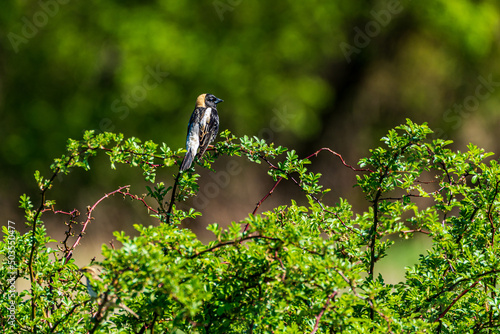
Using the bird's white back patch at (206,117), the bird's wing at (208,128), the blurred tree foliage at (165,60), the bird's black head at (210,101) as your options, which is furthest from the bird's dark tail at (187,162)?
the blurred tree foliage at (165,60)

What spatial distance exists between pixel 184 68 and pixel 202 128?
6.38 m

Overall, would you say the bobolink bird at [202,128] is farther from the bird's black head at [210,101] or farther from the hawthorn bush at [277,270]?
the hawthorn bush at [277,270]

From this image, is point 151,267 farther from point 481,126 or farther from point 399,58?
point 481,126

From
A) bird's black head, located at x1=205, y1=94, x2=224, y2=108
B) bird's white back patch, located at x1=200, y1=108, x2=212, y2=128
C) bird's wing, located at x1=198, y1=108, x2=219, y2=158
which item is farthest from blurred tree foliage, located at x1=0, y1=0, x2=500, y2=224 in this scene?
bird's wing, located at x1=198, y1=108, x2=219, y2=158

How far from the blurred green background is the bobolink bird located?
16.3 feet

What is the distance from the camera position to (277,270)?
2.83 meters

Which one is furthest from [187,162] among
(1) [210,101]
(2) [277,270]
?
(1) [210,101]

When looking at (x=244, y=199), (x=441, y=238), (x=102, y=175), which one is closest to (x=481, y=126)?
(x=244, y=199)

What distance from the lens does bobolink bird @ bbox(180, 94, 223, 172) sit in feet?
16.5

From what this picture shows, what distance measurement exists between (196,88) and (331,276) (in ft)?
32.3

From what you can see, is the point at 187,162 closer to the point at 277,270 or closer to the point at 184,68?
the point at 277,270

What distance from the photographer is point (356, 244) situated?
3.61 metres

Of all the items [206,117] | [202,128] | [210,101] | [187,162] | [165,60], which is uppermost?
[165,60]

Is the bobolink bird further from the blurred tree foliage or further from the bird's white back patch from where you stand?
the blurred tree foliage
